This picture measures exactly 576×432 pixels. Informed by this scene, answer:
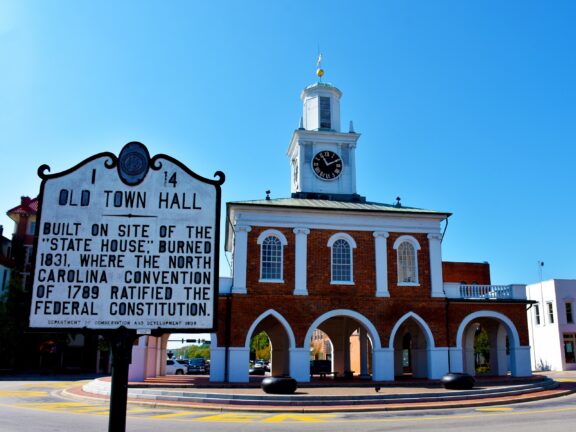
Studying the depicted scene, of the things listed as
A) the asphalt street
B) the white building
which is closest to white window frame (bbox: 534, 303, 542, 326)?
the white building

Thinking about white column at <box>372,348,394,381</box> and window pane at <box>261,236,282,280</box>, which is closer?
white column at <box>372,348,394,381</box>

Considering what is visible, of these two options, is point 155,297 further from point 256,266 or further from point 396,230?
point 396,230

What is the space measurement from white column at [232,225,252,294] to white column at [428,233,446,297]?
10810 mm

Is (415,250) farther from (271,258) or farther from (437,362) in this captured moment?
(271,258)

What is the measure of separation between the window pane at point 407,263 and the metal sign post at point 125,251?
25.2 metres

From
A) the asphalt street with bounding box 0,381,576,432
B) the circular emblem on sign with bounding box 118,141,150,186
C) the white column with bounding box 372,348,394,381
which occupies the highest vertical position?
the circular emblem on sign with bounding box 118,141,150,186

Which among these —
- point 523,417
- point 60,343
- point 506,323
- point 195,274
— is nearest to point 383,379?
point 506,323

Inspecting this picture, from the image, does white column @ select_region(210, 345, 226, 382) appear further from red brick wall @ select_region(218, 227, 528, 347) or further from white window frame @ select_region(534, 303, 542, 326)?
white window frame @ select_region(534, 303, 542, 326)

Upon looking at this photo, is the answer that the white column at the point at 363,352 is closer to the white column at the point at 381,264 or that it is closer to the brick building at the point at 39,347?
the white column at the point at 381,264

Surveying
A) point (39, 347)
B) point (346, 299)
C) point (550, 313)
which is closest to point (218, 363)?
point (346, 299)

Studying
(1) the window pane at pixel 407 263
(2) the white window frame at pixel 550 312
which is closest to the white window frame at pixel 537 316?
(2) the white window frame at pixel 550 312

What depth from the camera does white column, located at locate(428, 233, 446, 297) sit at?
3042 cm

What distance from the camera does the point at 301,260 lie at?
96.2 feet

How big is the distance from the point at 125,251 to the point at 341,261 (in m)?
24.0
